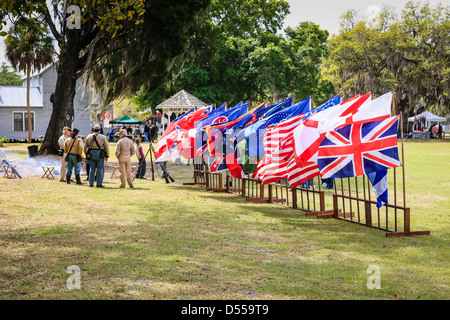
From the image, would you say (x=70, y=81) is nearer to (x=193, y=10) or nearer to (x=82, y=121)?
(x=193, y=10)

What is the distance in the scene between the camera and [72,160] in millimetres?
17484

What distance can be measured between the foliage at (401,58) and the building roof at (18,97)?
30.5m

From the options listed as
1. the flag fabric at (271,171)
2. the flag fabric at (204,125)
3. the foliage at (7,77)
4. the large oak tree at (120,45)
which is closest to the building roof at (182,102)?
the large oak tree at (120,45)

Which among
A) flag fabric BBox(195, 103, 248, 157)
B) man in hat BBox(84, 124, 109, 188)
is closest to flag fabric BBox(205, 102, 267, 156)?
flag fabric BBox(195, 103, 248, 157)

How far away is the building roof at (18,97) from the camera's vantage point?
4647 centimetres

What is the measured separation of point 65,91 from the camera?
23.2 m

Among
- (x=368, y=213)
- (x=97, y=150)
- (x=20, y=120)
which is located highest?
(x=20, y=120)

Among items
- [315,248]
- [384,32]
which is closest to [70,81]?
[315,248]

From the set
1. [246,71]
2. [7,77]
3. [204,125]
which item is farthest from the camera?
[7,77]

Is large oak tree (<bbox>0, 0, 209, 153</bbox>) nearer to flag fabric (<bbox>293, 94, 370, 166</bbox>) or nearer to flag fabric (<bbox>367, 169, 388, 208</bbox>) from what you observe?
flag fabric (<bbox>293, 94, 370, 166</bbox>)

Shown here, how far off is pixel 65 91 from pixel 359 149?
16.5 m

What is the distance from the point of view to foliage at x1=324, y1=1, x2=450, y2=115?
54688mm

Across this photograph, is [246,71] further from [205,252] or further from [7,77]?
[7,77]

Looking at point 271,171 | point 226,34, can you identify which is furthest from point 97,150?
point 226,34
